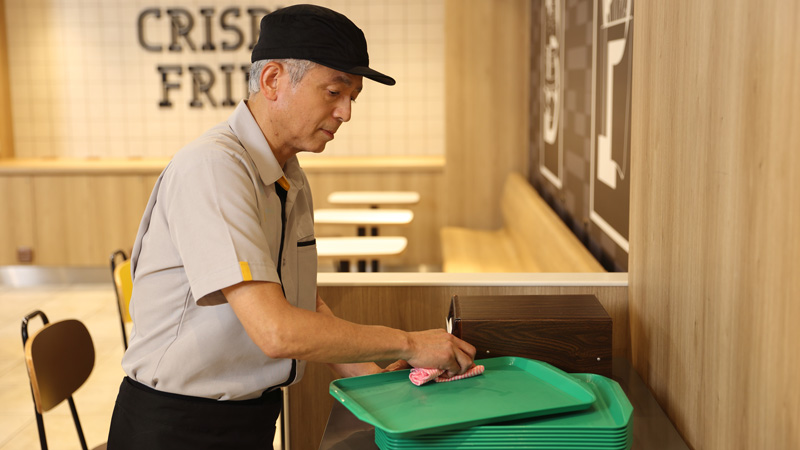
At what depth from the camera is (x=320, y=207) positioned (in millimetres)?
6566

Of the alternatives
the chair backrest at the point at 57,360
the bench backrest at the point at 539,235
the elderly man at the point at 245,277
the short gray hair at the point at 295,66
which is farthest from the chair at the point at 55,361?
the bench backrest at the point at 539,235

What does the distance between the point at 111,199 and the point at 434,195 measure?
8.80 feet

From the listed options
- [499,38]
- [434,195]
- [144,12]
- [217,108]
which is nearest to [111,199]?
[217,108]

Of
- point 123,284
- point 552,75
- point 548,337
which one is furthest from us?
point 552,75

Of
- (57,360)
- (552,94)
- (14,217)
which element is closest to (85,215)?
(14,217)

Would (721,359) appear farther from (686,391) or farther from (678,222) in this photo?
(678,222)

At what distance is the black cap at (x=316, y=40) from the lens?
1418 millimetres

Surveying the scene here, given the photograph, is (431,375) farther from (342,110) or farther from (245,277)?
(342,110)

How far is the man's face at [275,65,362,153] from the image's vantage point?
4.79ft

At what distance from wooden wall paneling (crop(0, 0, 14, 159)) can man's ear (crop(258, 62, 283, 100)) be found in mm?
6535

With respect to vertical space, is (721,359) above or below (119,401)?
above

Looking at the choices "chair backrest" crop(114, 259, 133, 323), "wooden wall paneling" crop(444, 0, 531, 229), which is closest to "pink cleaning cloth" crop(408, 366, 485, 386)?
"chair backrest" crop(114, 259, 133, 323)

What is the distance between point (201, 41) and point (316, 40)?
603cm

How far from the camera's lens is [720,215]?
136cm
